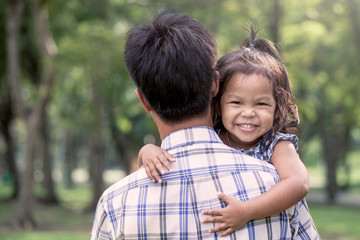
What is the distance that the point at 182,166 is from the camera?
76.6 inches

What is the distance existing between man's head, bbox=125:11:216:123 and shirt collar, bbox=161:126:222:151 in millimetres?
48

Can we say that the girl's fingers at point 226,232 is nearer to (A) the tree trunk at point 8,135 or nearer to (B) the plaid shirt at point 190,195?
(B) the plaid shirt at point 190,195

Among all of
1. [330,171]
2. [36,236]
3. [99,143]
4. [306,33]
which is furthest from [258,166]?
[330,171]

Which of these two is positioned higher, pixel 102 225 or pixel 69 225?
pixel 102 225

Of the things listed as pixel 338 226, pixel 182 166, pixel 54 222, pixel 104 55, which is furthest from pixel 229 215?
pixel 54 222

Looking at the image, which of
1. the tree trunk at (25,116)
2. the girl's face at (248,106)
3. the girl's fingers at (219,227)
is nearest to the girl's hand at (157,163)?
the girl's fingers at (219,227)

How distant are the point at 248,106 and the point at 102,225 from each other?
2.50ft

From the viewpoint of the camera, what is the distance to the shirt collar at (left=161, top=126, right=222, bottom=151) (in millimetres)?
2006

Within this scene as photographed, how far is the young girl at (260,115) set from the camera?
2.10 meters

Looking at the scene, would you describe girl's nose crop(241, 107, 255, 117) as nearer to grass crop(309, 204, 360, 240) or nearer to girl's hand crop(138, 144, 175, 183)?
girl's hand crop(138, 144, 175, 183)

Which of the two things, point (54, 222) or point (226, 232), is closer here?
point (226, 232)

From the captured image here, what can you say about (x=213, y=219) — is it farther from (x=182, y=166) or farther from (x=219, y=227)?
(x=182, y=166)

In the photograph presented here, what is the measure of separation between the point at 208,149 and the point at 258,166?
0.19 m

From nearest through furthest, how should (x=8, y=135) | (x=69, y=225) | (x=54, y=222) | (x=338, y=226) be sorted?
(x=338, y=226) < (x=69, y=225) < (x=54, y=222) < (x=8, y=135)
